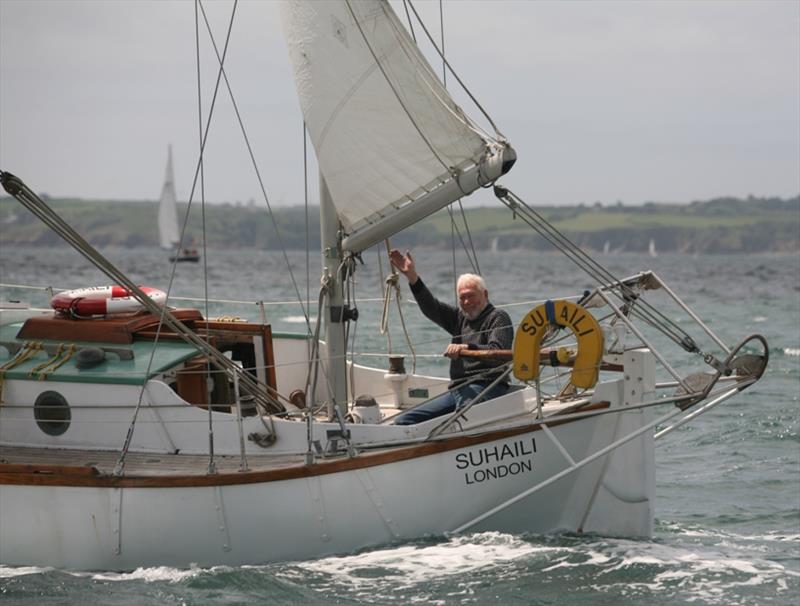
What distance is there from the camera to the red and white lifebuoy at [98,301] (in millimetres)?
12789

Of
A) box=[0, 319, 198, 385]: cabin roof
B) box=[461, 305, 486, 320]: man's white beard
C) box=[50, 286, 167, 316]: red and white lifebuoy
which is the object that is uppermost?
box=[50, 286, 167, 316]: red and white lifebuoy

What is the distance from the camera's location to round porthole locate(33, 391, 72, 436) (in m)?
12.3

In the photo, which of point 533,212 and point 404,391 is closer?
point 533,212

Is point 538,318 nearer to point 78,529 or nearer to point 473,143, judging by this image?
point 473,143

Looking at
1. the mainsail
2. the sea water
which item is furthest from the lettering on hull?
the mainsail

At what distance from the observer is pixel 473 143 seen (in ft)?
37.6

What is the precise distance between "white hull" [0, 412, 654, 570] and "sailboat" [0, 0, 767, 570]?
0.05 ft

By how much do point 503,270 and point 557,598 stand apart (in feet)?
272

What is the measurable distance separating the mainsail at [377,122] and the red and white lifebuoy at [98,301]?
7.42 feet

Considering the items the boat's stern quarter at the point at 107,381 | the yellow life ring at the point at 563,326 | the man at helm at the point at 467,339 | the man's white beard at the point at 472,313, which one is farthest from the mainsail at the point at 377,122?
the boat's stern quarter at the point at 107,381

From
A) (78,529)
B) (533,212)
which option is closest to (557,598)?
(533,212)

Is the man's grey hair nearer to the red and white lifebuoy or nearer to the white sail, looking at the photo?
the red and white lifebuoy

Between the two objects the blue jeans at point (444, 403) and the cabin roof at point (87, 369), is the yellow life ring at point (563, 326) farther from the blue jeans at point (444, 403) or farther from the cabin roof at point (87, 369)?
the cabin roof at point (87, 369)

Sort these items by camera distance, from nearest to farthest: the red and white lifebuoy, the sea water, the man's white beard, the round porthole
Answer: the sea water < the man's white beard < the round porthole < the red and white lifebuoy
